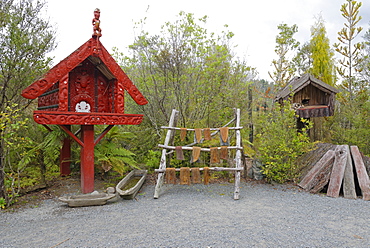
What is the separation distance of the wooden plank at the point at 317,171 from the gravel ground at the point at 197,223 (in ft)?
1.69

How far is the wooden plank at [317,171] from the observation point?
246 inches

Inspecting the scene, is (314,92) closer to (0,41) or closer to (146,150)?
(146,150)

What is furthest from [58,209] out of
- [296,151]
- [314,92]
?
[314,92]

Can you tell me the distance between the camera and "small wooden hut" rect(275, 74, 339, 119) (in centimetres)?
766

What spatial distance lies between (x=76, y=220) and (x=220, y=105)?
539 cm

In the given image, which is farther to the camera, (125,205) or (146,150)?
(146,150)

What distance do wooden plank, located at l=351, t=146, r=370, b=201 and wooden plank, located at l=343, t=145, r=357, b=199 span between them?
0.45 ft

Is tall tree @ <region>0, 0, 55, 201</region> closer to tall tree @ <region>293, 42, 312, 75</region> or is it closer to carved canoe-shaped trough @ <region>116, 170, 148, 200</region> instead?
carved canoe-shaped trough @ <region>116, 170, 148, 200</region>

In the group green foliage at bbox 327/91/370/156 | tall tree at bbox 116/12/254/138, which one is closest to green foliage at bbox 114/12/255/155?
tall tree at bbox 116/12/254/138

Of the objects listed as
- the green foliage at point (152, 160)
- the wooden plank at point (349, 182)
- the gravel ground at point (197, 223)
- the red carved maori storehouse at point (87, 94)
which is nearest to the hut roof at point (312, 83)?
the wooden plank at point (349, 182)

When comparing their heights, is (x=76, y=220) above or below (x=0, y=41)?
below

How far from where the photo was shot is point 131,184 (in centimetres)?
667

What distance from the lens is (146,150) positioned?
8.48m

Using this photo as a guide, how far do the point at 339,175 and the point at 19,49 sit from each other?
7.69 metres
